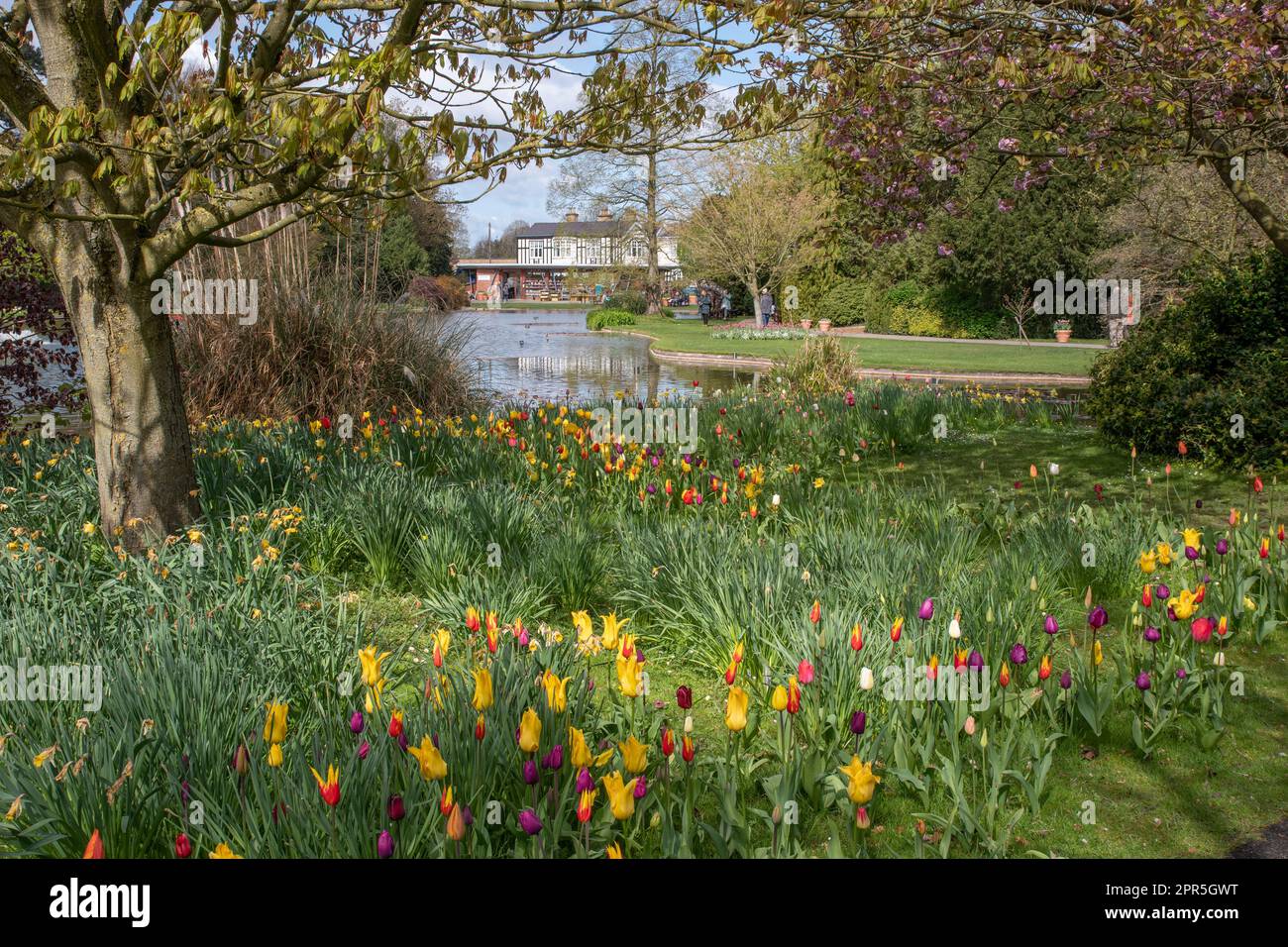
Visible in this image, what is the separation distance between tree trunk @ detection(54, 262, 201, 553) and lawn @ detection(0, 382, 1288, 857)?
0.20m

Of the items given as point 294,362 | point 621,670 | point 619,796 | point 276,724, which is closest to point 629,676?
point 621,670

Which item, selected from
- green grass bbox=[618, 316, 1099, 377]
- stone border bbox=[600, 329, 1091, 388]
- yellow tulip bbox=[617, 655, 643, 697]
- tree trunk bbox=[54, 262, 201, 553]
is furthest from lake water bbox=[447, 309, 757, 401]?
yellow tulip bbox=[617, 655, 643, 697]

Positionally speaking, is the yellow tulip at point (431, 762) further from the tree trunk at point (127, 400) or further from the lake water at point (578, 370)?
the lake water at point (578, 370)

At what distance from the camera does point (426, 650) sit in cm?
460

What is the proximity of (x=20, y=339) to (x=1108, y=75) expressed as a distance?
29.2ft

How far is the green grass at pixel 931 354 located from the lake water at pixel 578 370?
162cm

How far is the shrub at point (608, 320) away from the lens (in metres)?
44.3

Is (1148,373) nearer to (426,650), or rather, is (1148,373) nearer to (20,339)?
(426,650)

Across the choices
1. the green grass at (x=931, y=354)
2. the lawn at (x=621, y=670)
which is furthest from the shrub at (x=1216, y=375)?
the green grass at (x=931, y=354)

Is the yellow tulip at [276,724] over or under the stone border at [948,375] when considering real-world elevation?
under

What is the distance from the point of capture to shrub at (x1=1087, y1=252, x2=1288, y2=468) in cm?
847

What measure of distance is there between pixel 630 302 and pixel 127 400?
4717 cm

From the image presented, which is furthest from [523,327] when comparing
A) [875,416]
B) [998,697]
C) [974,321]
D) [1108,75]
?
[998,697]

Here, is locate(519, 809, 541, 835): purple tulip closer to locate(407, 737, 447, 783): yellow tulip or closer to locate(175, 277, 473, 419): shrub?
locate(407, 737, 447, 783): yellow tulip
